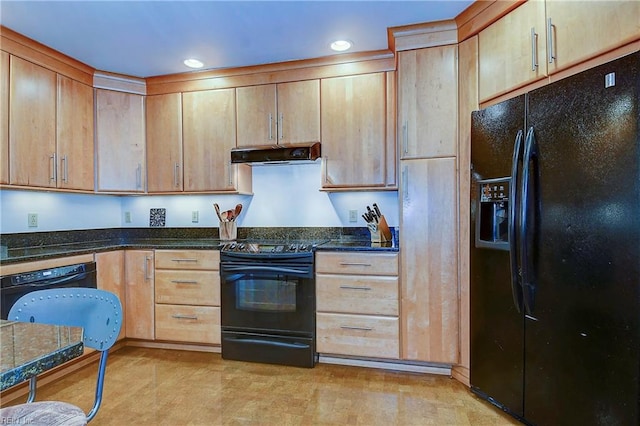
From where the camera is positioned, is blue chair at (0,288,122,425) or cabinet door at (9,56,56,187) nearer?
blue chair at (0,288,122,425)

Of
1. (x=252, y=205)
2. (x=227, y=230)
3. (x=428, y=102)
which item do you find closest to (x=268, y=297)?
(x=227, y=230)

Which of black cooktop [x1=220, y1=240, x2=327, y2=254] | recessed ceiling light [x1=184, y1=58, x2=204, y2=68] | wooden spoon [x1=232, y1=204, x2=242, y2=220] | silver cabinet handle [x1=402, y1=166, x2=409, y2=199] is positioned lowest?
black cooktop [x1=220, y1=240, x2=327, y2=254]

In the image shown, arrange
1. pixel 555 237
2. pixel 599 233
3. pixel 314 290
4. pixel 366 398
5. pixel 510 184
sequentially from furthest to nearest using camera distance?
pixel 314 290 → pixel 366 398 → pixel 510 184 → pixel 555 237 → pixel 599 233

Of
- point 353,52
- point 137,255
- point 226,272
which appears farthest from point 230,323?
point 353,52

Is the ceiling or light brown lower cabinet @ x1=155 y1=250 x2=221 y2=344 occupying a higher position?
the ceiling

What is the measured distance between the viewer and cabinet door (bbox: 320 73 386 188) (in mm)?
2803

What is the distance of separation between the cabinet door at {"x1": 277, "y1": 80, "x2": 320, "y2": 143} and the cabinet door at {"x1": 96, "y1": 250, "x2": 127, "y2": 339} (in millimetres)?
1611

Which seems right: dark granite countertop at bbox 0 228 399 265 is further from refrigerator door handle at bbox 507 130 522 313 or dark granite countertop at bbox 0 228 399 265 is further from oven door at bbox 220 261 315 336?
refrigerator door handle at bbox 507 130 522 313

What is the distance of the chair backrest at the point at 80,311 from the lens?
130 cm

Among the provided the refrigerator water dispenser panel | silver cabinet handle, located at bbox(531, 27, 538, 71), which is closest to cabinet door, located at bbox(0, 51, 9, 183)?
the refrigerator water dispenser panel

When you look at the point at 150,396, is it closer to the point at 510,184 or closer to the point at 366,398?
the point at 366,398

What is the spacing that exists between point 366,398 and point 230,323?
1168 millimetres

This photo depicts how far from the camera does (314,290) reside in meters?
2.66

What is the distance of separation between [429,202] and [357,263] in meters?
0.65
